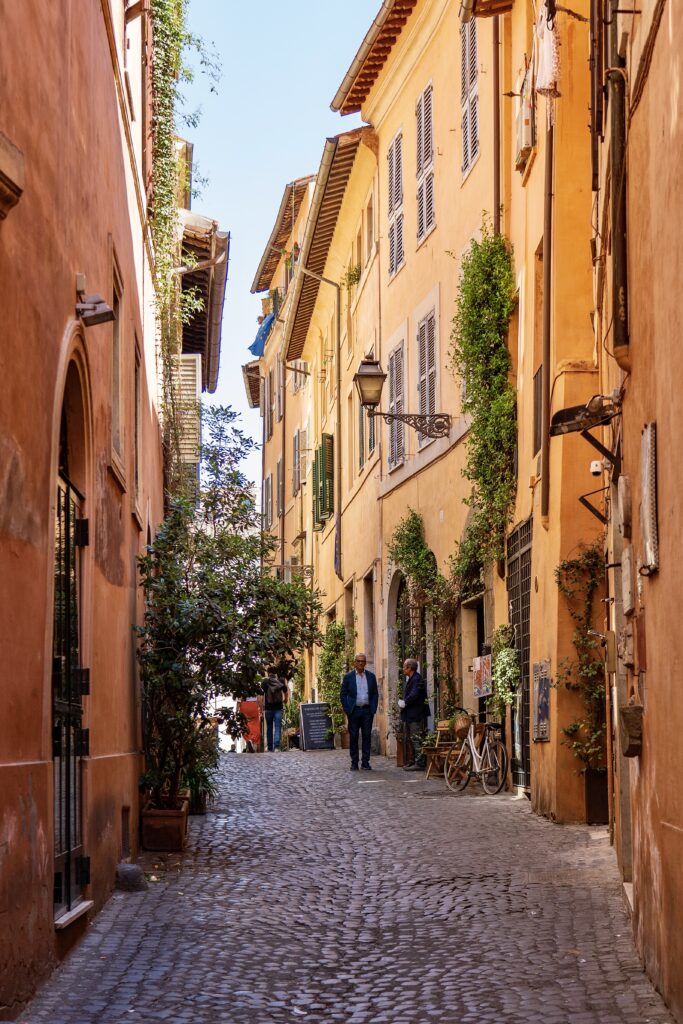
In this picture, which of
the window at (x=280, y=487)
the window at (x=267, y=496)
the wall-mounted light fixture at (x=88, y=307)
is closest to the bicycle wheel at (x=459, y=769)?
the wall-mounted light fixture at (x=88, y=307)

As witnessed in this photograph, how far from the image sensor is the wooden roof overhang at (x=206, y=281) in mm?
20359

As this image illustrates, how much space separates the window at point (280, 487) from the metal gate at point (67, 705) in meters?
30.9

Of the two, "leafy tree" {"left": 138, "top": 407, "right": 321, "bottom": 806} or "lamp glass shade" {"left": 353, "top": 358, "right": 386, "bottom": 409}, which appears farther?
"lamp glass shade" {"left": 353, "top": 358, "right": 386, "bottom": 409}

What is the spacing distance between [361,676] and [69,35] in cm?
1311

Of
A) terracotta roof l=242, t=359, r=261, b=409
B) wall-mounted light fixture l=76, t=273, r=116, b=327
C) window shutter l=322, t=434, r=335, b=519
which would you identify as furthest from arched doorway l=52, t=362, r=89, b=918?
terracotta roof l=242, t=359, r=261, b=409

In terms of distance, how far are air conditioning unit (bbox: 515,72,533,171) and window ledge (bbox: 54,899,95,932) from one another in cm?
946

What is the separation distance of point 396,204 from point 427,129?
2.10 meters

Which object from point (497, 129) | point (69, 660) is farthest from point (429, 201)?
point (69, 660)

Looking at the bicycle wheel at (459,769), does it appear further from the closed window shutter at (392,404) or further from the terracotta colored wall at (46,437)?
the closed window shutter at (392,404)

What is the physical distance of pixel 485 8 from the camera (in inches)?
649

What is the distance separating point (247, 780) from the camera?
61.4 feet

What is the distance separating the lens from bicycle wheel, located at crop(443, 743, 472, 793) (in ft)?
53.6

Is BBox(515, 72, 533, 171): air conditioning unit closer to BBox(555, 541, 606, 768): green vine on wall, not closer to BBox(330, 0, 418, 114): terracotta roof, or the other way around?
BBox(555, 541, 606, 768): green vine on wall

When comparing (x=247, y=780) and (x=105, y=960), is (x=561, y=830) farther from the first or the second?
(x=247, y=780)
